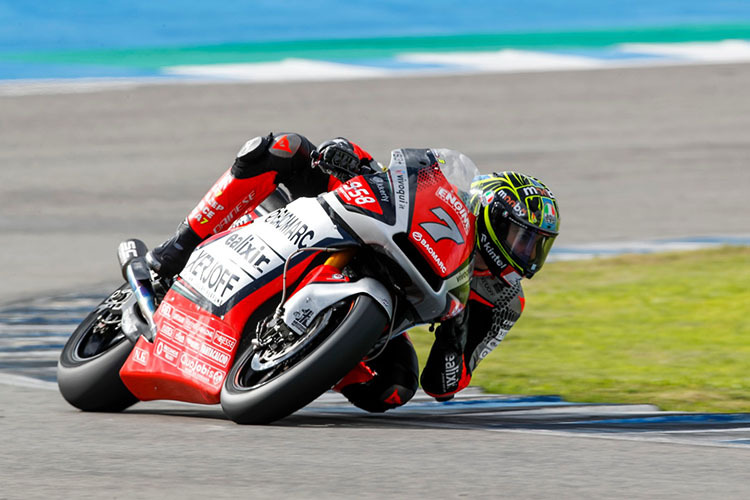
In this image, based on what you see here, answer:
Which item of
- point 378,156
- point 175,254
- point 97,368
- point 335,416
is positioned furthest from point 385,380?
point 378,156

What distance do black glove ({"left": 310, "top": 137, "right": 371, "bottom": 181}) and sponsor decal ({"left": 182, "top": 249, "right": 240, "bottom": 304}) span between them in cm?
61

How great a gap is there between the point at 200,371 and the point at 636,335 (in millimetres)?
3661

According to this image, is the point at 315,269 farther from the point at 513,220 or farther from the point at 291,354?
the point at 513,220

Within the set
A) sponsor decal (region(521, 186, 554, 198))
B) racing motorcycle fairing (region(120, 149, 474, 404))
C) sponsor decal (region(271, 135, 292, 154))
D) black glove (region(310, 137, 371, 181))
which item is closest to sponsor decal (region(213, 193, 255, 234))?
sponsor decal (region(271, 135, 292, 154))

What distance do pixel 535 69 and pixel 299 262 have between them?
70.6 ft

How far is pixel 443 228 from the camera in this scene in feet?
19.3

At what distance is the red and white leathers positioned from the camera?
6.32 m

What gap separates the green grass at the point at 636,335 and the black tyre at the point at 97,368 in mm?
1886

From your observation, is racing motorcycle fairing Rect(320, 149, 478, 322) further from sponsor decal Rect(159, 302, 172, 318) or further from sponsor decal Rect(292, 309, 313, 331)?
sponsor decal Rect(159, 302, 172, 318)

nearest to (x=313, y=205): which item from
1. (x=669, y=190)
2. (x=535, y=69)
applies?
(x=669, y=190)

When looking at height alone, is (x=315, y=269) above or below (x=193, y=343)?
above

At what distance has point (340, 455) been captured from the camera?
17.1 feet

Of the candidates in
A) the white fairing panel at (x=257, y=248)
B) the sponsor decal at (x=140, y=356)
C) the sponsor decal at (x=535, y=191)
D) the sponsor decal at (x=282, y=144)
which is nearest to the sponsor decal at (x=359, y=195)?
the white fairing panel at (x=257, y=248)

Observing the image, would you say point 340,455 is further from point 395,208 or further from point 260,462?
point 395,208
